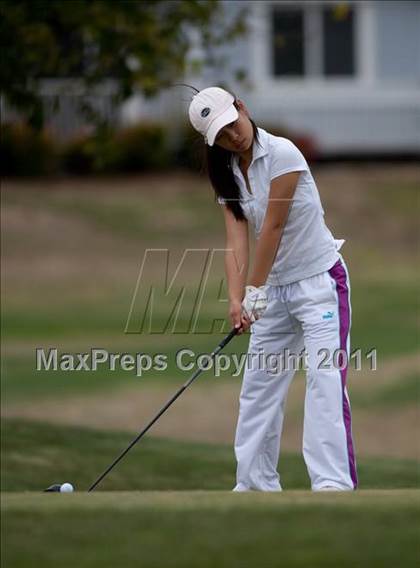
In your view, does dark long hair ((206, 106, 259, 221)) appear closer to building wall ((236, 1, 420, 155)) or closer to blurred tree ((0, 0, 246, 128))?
blurred tree ((0, 0, 246, 128))

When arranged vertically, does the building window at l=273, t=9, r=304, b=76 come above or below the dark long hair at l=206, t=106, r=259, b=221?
below

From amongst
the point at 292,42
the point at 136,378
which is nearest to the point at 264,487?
the point at 136,378

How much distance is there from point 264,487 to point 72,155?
865 inches

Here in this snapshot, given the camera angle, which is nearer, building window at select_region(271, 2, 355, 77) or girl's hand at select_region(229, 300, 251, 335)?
girl's hand at select_region(229, 300, 251, 335)

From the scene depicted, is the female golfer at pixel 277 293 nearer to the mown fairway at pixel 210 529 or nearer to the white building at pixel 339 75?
the mown fairway at pixel 210 529

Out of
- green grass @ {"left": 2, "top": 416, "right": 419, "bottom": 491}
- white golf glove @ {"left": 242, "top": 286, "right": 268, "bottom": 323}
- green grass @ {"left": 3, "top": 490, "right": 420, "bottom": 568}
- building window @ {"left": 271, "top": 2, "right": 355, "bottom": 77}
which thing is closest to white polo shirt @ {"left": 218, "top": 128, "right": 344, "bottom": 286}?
white golf glove @ {"left": 242, "top": 286, "right": 268, "bottom": 323}

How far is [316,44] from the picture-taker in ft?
105

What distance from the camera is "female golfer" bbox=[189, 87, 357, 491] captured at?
7133 mm

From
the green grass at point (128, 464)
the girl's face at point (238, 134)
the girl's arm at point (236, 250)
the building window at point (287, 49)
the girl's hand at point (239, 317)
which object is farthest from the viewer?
the building window at point (287, 49)

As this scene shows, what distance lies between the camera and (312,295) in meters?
7.24

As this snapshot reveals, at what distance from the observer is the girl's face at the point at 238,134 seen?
7.09 metres

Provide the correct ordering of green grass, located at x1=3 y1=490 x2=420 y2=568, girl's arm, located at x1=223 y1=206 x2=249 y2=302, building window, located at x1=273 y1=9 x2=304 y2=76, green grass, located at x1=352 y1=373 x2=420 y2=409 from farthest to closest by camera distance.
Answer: building window, located at x1=273 y1=9 x2=304 y2=76 → green grass, located at x1=352 y1=373 x2=420 y2=409 → girl's arm, located at x1=223 y1=206 x2=249 y2=302 → green grass, located at x1=3 y1=490 x2=420 y2=568

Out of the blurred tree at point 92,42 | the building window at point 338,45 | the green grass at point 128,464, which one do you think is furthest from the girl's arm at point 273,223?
the building window at point 338,45

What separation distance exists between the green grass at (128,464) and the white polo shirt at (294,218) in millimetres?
2449
